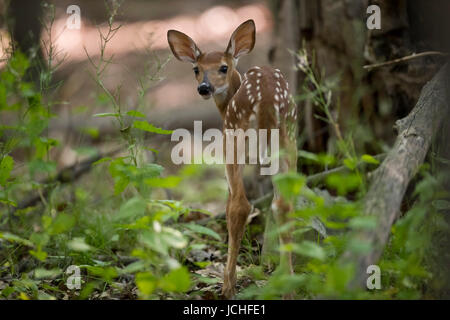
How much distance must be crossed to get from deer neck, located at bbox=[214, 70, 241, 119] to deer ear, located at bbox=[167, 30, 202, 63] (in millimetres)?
254

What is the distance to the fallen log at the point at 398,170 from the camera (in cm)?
209

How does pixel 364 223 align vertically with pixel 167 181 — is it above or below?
below

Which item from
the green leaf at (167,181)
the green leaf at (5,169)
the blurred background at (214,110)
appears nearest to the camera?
the green leaf at (167,181)

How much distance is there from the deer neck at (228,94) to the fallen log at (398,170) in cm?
93

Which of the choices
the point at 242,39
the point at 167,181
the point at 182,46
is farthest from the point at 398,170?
the point at 182,46

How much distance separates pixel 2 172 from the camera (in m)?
3.08

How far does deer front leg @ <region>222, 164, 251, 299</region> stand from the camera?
283 cm

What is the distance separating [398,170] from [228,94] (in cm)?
112

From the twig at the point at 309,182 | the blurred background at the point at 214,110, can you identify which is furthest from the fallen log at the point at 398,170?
the twig at the point at 309,182

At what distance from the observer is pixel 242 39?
3211mm

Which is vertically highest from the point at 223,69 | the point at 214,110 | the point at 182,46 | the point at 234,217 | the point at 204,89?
the point at 214,110

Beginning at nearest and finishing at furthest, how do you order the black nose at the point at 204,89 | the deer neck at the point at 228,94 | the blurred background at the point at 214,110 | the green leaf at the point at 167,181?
the green leaf at the point at 167,181
the black nose at the point at 204,89
the deer neck at the point at 228,94
the blurred background at the point at 214,110

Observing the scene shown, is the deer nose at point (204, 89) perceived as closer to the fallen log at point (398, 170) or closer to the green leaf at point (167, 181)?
the green leaf at point (167, 181)

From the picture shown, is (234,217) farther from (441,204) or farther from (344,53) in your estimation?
(344,53)
